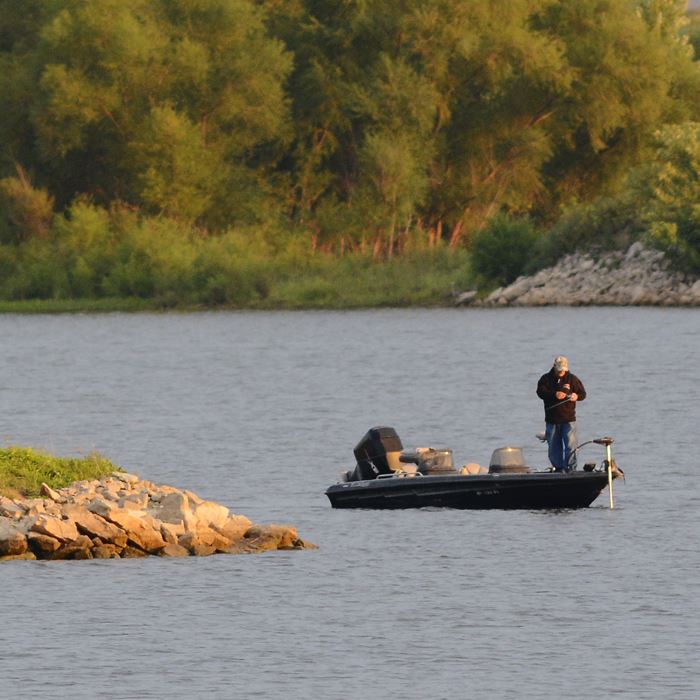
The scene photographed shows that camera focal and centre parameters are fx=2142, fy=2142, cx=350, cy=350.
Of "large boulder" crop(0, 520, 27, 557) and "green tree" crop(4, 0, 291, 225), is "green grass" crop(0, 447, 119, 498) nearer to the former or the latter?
"large boulder" crop(0, 520, 27, 557)

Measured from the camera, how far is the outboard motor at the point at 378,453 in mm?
31328

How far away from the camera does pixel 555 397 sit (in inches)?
1230

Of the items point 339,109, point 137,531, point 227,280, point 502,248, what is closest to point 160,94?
point 339,109

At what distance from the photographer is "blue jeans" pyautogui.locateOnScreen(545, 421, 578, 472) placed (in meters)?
31.3

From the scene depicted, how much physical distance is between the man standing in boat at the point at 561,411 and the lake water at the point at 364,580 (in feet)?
2.87

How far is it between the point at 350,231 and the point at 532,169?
398 inches

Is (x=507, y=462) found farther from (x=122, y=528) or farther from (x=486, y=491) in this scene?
(x=122, y=528)

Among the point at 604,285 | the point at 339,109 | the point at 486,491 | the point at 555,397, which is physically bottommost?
the point at 604,285

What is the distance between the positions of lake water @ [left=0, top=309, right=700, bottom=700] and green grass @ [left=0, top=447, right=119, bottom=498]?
5.87ft

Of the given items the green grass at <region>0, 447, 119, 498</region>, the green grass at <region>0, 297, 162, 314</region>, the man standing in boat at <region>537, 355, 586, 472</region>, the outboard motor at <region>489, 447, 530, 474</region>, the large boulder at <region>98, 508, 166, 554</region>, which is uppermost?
the man standing in boat at <region>537, 355, 586, 472</region>

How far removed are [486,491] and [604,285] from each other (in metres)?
72.0

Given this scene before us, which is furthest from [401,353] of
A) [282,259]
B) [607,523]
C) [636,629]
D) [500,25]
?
[636,629]

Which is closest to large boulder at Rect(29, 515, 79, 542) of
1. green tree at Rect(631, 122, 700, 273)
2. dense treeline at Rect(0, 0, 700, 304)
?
green tree at Rect(631, 122, 700, 273)

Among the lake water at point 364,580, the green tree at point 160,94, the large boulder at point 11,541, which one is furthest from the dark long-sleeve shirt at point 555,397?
the green tree at point 160,94
